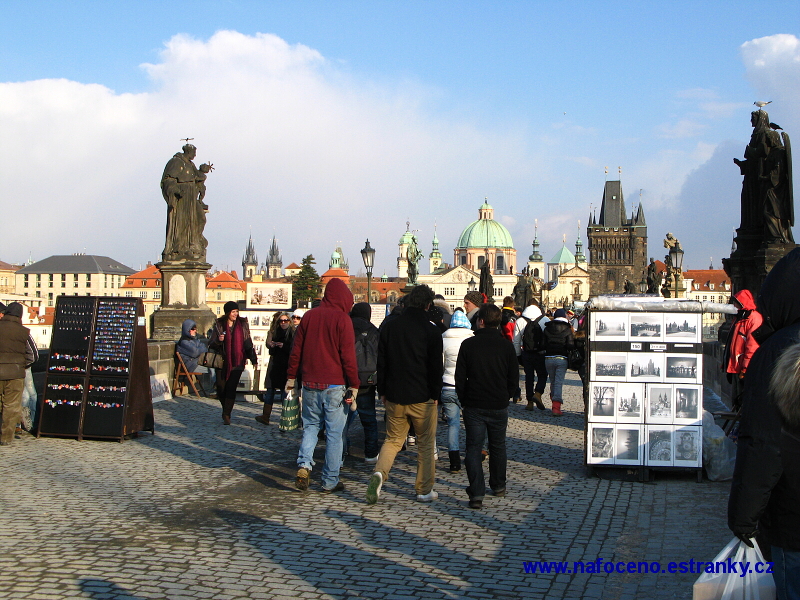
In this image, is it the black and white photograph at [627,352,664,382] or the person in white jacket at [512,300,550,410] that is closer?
the black and white photograph at [627,352,664,382]

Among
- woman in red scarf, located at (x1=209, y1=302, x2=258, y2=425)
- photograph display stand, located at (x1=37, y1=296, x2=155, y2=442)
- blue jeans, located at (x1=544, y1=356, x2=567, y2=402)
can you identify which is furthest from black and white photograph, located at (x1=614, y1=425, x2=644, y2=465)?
photograph display stand, located at (x1=37, y1=296, x2=155, y2=442)

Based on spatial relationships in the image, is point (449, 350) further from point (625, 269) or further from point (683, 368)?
point (625, 269)

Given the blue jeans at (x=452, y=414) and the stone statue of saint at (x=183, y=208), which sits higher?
the stone statue of saint at (x=183, y=208)

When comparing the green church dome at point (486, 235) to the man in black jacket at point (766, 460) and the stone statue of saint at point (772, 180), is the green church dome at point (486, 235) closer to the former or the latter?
the stone statue of saint at point (772, 180)

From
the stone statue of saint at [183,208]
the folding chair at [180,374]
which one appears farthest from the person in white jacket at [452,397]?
the stone statue of saint at [183,208]

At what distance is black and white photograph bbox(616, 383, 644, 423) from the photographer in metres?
7.89

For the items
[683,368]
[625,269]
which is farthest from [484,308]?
[625,269]

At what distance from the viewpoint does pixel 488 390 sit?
23.4 feet

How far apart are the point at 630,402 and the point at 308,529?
3.44 m

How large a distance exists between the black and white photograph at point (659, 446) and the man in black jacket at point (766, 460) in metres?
4.75

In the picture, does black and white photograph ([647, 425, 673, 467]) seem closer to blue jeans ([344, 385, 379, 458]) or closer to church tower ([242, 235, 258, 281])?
blue jeans ([344, 385, 379, 458])

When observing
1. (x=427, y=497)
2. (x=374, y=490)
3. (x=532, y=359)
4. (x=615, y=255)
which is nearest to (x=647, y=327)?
(x=427, y=497)

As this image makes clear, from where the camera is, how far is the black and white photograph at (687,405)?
780cm

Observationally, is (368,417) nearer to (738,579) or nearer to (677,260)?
(738,579)
